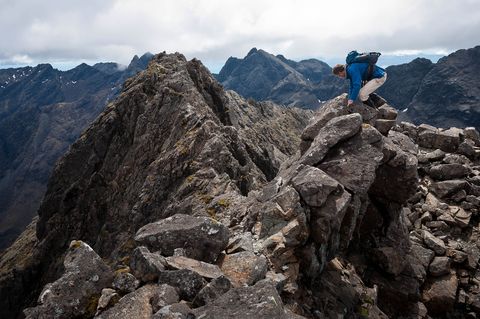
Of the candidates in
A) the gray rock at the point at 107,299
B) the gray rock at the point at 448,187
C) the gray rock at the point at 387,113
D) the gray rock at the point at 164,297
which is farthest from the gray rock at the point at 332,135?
the gray rock at the point at 448,187

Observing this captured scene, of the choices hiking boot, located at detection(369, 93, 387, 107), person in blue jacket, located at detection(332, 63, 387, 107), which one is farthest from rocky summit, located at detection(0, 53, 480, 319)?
person in blue jacket, located at detection(332, 63, 387, 107)

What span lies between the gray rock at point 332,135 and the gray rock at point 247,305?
10.0 meters

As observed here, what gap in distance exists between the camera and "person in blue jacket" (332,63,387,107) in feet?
79.5

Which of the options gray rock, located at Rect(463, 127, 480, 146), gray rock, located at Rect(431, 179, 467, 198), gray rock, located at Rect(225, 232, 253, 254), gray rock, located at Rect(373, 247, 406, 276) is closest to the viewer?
gray rock, located at Rect(225, 232, 253, 254)

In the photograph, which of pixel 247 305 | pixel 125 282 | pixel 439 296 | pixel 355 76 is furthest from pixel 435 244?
pixel 125 282

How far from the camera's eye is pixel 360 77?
79.5ft

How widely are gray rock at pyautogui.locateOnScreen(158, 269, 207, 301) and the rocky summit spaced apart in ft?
0.15

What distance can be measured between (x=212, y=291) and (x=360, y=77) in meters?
17.0

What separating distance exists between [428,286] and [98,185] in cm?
4881

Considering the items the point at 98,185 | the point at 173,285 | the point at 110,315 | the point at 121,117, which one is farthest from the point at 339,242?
the point at 121,117

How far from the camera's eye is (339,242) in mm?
20219

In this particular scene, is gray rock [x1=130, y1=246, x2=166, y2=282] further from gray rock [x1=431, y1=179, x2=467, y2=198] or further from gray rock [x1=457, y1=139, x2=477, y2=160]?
gray rock [x1=457, y1=139, x2=477, y2=160]

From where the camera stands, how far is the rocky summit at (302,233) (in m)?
13.3

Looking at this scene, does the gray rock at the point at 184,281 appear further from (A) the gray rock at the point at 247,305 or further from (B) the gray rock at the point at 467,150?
(B) the gray rock at the point at 467,150
